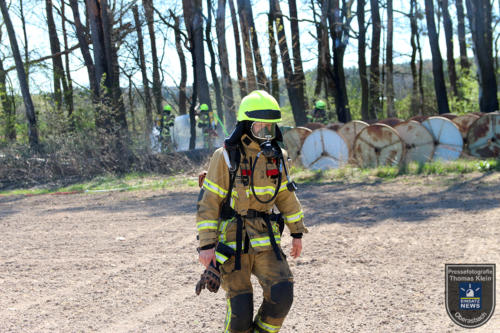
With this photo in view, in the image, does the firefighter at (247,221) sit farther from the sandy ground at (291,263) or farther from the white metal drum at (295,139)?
the white metal drum at (295,139)

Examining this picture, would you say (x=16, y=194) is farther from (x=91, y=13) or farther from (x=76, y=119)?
(x=91, y=13)

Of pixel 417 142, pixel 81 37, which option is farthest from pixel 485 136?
pixel 81 37

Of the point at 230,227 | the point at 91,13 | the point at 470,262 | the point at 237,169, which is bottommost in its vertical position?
the point at 470,262

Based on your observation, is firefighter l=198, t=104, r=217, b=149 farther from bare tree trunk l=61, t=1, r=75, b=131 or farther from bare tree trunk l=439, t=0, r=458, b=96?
bare tree trunk l=439, t=0, r=458, b=96

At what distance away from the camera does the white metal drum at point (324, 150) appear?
44.3ft

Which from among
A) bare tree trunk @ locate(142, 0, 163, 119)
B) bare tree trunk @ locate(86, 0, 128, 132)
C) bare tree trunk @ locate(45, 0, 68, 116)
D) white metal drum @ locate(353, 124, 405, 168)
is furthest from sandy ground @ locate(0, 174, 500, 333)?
bare tree trunk @ locate(142, 0, 163, 119)

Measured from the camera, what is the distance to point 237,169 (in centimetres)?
314

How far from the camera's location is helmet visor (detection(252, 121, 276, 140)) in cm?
321

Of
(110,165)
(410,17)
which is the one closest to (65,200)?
(110,165)

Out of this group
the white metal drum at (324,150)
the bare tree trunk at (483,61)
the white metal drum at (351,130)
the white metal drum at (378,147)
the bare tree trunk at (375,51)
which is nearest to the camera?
the white metal drum at (378,147)

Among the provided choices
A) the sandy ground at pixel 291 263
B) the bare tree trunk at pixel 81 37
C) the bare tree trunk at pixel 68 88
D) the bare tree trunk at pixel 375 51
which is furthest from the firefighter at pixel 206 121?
the sandy ground at pixel 291 263

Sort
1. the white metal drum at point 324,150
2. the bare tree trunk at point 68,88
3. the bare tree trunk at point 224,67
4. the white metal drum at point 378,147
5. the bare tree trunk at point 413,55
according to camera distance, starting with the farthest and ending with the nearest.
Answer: the bare tree trunk at point 413,55, the bare tree trunk at point 224,67, the bare tree trunk at point 68,88, the white metal drum at point 324,150, the white metal drum at point 378,147

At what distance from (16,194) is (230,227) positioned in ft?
41.7

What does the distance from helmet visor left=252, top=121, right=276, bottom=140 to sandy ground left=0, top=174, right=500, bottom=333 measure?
1.74 metres
